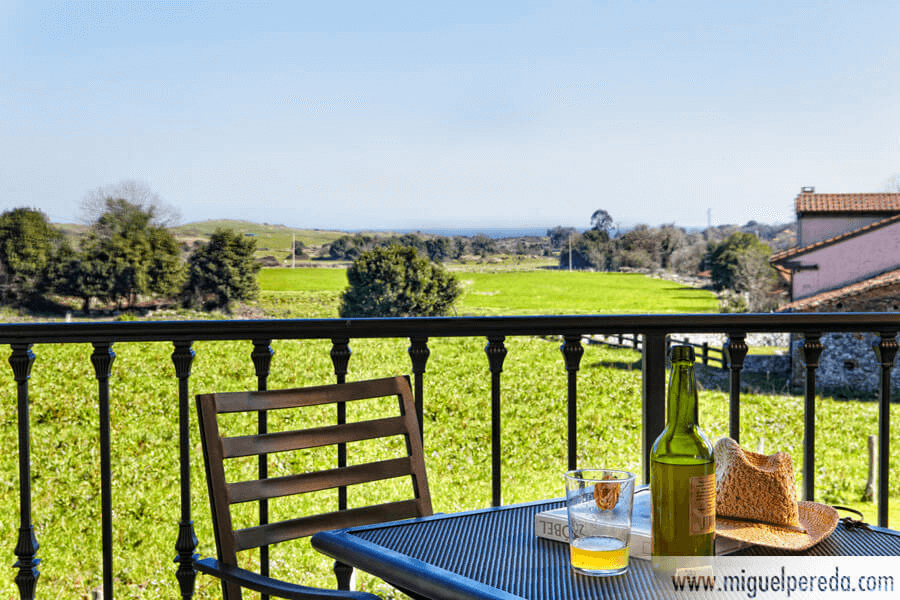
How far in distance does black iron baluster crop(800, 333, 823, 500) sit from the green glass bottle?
0.97 meters

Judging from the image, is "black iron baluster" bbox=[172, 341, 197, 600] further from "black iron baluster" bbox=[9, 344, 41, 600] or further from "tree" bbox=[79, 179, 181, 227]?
"tree" bbox=[79, 179, 181, 227]

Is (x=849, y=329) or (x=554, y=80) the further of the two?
(x=554, y=80)

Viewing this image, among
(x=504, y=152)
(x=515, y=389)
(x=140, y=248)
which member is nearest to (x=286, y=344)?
(x=140, y=248)

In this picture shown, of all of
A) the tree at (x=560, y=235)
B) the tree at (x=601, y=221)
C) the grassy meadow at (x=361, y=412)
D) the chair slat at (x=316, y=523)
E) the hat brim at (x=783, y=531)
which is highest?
the tree at (x=601, y=221)

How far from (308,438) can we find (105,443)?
1.64 feet

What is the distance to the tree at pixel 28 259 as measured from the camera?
52.2ft

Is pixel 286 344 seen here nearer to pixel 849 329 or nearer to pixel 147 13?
pixel 147 13

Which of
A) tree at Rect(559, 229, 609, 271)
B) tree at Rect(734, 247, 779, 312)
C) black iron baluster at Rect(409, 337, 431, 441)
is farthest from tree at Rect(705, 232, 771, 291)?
black iron baluster at Rect(409, 337, 431, 441)

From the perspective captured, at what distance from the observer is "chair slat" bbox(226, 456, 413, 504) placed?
1.18 meters

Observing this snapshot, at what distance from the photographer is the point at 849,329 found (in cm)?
164

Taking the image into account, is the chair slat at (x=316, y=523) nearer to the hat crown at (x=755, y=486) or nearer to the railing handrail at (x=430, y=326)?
the railing handrail at (x=430, y=326)

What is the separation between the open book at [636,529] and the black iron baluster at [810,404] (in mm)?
807

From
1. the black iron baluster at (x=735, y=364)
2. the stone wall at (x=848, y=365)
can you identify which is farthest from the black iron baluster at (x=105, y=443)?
the stone wall at (x=848, y=365)

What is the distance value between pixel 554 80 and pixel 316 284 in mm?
10938
